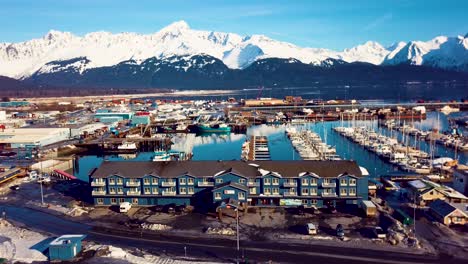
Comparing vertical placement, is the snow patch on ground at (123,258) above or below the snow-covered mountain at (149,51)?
below

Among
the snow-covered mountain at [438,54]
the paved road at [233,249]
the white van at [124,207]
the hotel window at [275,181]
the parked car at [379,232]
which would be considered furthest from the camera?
the snow-covered mountain at [438,54]

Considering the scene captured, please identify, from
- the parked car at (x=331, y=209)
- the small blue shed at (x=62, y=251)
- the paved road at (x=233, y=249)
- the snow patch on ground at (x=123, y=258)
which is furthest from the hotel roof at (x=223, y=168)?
the small blue shed at (x=62, y=251)

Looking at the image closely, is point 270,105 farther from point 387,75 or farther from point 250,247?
point 387,75

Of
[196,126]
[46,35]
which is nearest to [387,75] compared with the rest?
[196,126]

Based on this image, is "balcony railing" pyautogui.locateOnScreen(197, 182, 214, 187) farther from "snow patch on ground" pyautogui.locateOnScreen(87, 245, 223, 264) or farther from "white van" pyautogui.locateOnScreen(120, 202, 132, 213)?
"snow patch on ground" pyautogui.locateOnScreen(87, 245, 223, 264)

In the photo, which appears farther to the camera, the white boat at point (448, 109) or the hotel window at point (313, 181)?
the white boat at point (448, 109)

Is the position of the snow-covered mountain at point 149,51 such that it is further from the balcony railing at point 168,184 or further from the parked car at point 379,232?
the parked car at point 379,232
